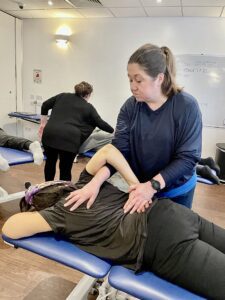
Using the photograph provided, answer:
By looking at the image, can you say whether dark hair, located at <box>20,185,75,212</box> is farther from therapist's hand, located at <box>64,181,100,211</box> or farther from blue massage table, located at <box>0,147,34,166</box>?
blue massage table, located at <box>0,147,34,166</box>

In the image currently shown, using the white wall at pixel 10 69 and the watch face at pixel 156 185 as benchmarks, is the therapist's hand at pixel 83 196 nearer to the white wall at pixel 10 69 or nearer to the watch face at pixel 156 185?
the watch face at pixel 156 185

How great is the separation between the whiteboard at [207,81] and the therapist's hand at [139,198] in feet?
9.45

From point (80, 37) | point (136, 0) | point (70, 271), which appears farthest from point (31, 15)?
point (70, 271)

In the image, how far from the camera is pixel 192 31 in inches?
152

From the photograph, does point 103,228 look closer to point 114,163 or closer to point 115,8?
point 114,163

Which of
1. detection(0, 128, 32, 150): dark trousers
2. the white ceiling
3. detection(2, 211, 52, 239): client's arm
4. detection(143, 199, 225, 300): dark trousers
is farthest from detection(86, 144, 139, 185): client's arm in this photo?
the white ceiling

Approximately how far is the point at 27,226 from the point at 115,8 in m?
3.34

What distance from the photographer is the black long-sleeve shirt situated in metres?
2.54

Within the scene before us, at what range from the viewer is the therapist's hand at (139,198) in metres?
1.16

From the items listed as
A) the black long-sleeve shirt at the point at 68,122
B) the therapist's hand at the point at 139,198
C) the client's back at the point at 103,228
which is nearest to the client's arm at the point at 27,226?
the client's back at the point at 103,228

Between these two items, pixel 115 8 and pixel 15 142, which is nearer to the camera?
pixel 15 142

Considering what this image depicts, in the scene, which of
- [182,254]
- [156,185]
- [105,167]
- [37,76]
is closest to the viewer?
[182,254]

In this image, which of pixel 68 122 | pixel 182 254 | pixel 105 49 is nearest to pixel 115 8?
pixel 105 49

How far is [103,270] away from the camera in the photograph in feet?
3.46
